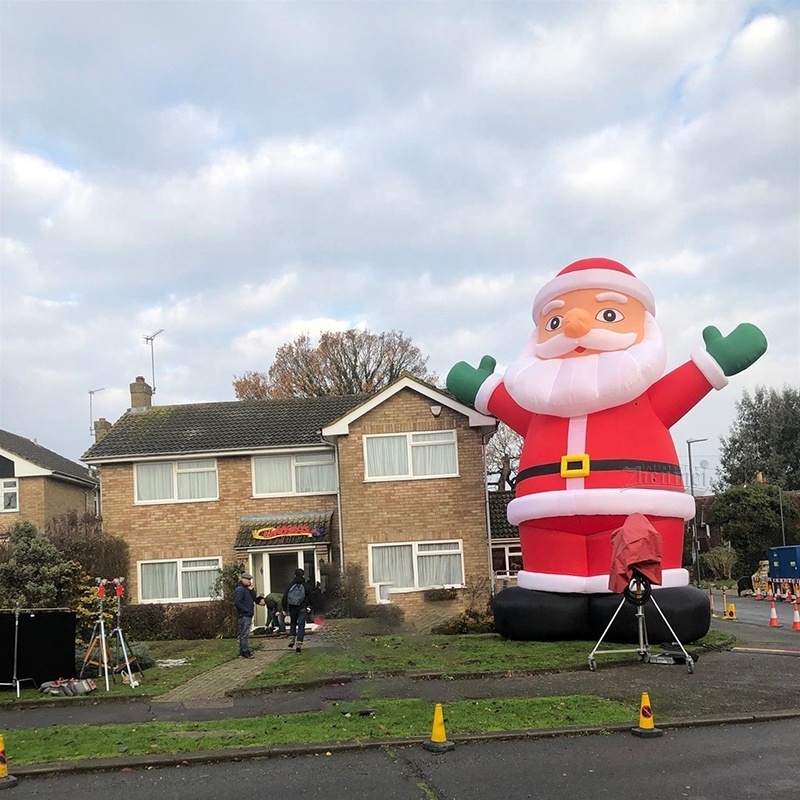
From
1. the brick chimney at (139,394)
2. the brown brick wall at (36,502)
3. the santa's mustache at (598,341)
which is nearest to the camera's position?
the santa's mustache at (598,341)

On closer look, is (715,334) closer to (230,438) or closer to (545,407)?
(545,407)

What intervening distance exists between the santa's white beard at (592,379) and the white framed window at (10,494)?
2327 cm

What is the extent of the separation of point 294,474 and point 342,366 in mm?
21280

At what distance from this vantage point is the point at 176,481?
23.7 metres

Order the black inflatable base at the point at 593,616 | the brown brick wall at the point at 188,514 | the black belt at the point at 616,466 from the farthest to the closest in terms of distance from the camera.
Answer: the brown brick wall at the point at 188,514
the black belt at the point at 616,466
the black inflatable base at the point at 593,616

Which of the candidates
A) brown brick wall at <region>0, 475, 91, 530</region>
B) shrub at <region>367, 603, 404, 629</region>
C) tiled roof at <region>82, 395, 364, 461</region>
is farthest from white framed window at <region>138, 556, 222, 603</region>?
brown brick wall at <region>0, 475, 91, 530</region>

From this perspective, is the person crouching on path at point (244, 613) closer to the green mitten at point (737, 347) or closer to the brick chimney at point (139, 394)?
the green mitten at point (737, 347)

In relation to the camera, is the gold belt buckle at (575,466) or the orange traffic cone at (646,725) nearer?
the orange traffic cone at (646,725)

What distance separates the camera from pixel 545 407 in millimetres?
16188

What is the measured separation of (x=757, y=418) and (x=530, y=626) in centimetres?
4262

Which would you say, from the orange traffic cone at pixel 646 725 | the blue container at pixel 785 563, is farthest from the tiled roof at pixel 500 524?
the orange traffic cone at pixel 646 725

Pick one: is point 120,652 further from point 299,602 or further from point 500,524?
point 500,524

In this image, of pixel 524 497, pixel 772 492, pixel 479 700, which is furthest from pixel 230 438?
pixel 772 492

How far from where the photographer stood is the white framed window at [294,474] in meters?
23.7
